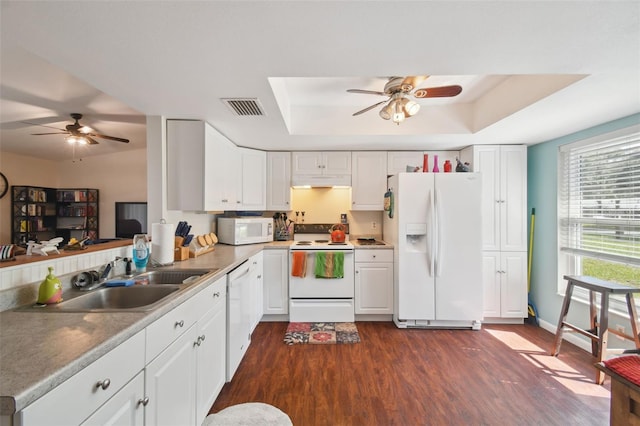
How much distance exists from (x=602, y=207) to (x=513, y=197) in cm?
78

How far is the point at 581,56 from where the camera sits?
146 cm

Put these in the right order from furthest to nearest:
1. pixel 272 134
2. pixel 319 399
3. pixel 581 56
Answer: pixel 272 134
pixel 319 399
pixel 581 56

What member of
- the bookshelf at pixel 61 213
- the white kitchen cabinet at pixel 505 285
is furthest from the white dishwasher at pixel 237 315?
the bookshelf at pixel 61 213

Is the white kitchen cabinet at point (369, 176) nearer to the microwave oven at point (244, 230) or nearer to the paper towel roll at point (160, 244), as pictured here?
the microwave oven at point (244, 230)

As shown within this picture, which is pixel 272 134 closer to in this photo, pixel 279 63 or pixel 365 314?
pixel 279 63

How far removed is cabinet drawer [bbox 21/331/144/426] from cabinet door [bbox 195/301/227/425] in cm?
57

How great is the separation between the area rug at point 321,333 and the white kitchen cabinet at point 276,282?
0.27 meters

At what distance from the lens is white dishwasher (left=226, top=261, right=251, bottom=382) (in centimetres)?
203

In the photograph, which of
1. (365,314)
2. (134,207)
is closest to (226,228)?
(365,314)

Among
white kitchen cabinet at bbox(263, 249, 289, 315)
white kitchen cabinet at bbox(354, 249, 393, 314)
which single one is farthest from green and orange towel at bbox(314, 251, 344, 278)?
white kitchen cabinet at bbox(263, 249, 289, 315)

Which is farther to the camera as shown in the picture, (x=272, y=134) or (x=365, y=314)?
(x=365, y=314)

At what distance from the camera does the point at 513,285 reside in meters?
3.22

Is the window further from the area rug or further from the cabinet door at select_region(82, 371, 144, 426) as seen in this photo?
the cabinet door at select_region(82, 371, 144, 426)

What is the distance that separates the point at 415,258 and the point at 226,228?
2359 mm
